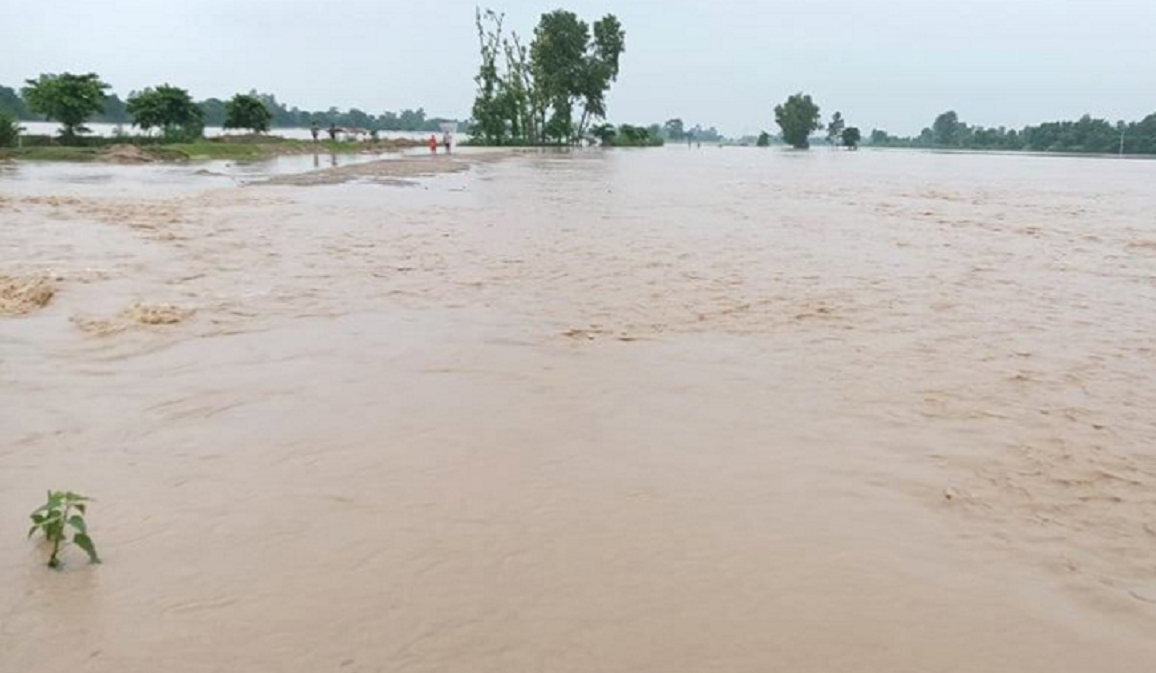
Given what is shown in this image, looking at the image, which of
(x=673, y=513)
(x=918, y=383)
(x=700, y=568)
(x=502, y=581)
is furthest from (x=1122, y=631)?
(x=918, y=383)

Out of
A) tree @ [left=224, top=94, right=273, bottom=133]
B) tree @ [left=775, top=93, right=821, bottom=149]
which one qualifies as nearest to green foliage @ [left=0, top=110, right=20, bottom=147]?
tree @ [left=224, top=94, right=273, bottom=133]

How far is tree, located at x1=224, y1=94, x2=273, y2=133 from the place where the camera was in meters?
50.4

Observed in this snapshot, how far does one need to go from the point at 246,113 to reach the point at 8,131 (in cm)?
1748

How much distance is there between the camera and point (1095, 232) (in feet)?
50.1

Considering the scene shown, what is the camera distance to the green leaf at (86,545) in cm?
307

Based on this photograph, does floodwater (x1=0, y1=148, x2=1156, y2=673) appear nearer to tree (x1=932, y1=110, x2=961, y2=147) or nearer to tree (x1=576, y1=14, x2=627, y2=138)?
tree (x1=576, y1=14, x2=627, y2=138)

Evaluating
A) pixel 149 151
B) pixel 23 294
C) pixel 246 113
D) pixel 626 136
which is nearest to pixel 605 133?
pixel 626 136

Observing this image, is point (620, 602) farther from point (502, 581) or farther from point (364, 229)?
point (364, 229)

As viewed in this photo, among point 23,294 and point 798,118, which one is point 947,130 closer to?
point 798,118

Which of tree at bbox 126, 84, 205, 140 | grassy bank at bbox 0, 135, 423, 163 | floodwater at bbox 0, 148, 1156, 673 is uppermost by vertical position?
tree at bbox 126, 84, 205, 140

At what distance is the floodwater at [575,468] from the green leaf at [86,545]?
0.19 ft

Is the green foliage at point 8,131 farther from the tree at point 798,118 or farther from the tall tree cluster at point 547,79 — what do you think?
the tree at point 798,118

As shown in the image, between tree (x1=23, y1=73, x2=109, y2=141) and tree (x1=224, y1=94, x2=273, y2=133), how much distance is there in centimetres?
1287

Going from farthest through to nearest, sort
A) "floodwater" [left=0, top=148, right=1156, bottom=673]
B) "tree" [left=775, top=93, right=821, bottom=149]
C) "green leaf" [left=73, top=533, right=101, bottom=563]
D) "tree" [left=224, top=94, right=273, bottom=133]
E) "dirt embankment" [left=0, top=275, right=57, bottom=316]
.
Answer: "tree" [left=775, top=93, right=821, bottom=149], "tree" [left=224, top=94, right=273, bottom=133], "dirt embankment" [left=0, top=275, right=57, bottom=316], "green leaf" [left=73, top=533, right=101, bottom=563], "floodwater" [left=0, top=148, right=1156, bottom=673]
